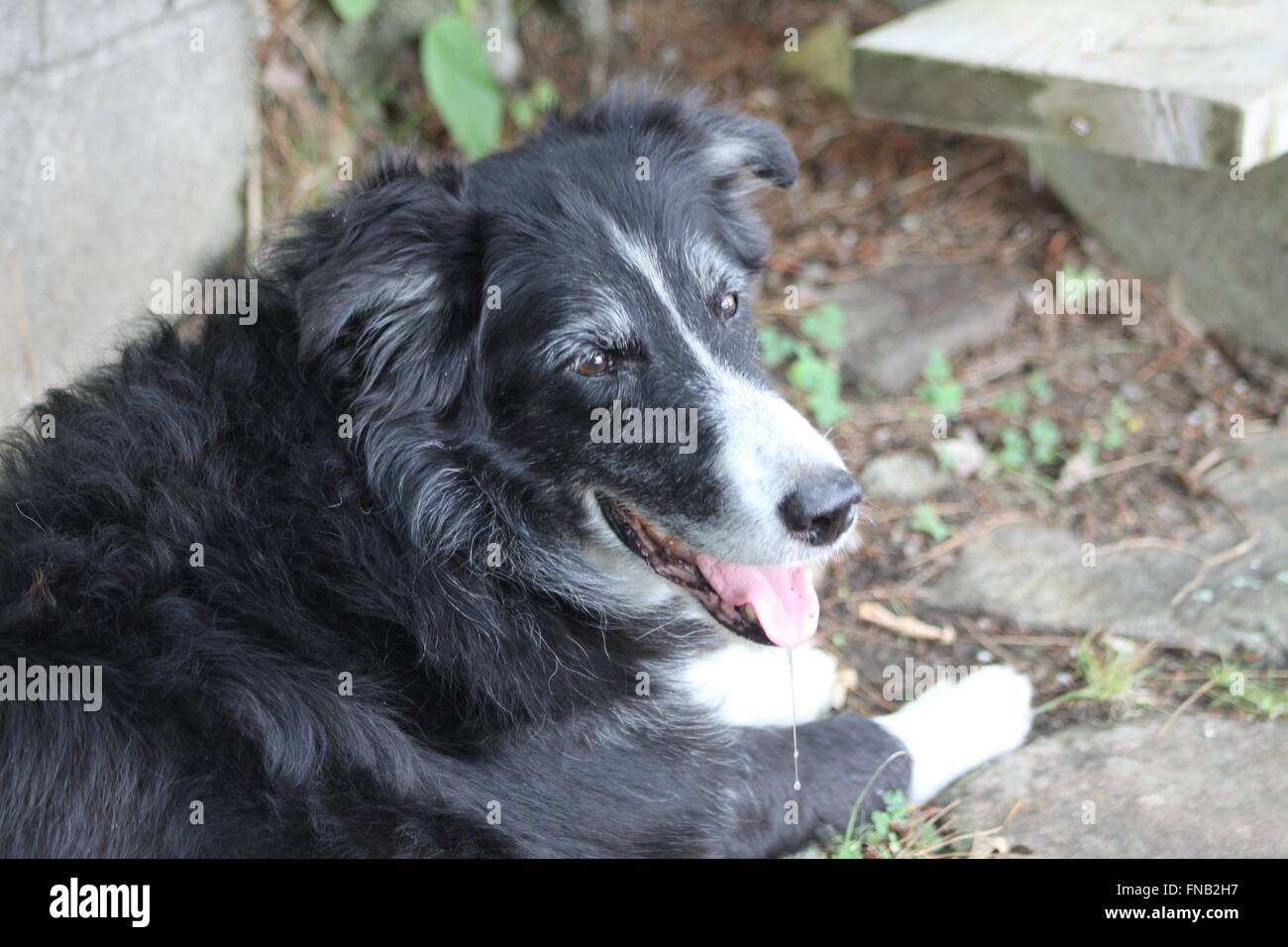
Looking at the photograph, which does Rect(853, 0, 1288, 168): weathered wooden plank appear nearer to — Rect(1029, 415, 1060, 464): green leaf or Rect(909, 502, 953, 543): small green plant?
Rect(1029, 415, 1060, 464): green leaf

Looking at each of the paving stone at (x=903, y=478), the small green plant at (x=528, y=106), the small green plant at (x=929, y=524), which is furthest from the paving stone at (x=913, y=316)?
the small green plant at (x=528, y=106)

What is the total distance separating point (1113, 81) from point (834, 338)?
1393 mm

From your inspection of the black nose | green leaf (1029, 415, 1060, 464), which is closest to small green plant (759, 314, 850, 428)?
green leaf (1029, 415, 1060, 464)

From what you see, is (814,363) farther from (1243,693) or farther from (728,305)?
(1243,693)

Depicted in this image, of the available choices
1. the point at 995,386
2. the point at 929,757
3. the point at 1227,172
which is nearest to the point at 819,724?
the point at 929,757

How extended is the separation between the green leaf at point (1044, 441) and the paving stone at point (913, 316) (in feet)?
1.68

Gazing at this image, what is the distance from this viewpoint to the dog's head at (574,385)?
2877 millimetres

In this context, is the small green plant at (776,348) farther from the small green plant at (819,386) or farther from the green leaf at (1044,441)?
the green leaf at (1044,441)

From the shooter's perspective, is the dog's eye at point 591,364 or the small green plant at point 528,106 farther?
the small green plant at point 528,106

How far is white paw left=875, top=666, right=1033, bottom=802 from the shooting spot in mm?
3504

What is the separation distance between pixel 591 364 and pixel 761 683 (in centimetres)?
108

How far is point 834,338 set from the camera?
5156 millimetres

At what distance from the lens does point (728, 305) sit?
3.24 meters

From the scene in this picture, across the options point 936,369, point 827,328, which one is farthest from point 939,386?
point 827,328
